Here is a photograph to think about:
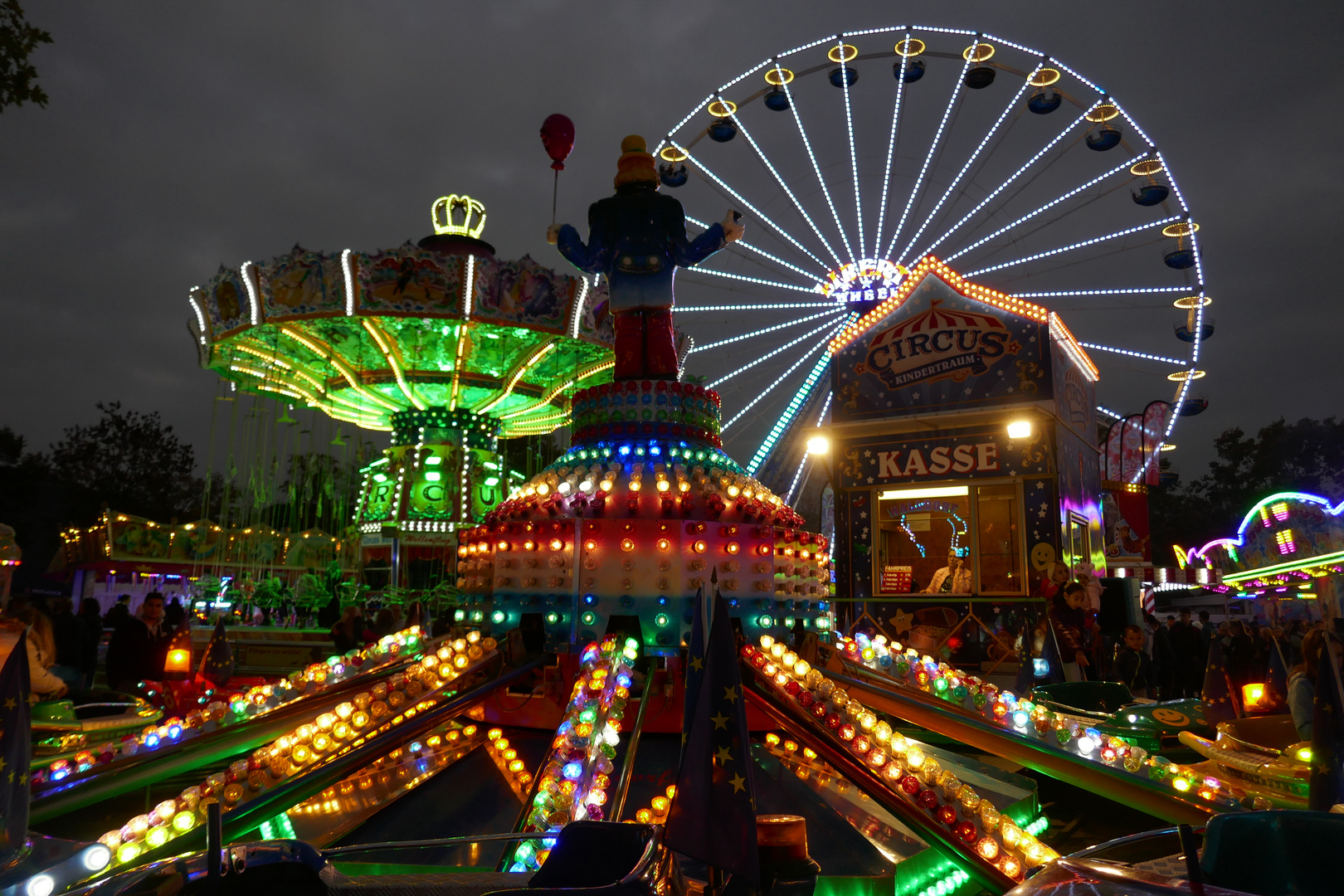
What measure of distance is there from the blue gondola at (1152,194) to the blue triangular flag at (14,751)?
64.4 ft

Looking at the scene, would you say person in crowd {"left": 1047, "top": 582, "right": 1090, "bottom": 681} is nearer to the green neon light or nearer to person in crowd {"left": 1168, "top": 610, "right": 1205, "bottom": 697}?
person in crowd {"left": 1168, "top": 610, "right": 1205, "bottom": 697}

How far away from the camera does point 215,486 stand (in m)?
37.9

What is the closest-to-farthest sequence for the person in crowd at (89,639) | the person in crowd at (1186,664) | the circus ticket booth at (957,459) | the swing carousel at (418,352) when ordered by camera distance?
1. the person in crowd at (89,639)
2. the person in crowd at (1186,664)
3. the circus ticket booth at (957,459)
4. the swing carousel at (418,352)

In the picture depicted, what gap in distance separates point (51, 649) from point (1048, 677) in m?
8.38

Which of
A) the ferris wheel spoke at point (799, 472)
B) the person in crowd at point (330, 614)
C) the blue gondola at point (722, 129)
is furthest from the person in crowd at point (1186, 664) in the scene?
the blue gondola at point (722, 129)

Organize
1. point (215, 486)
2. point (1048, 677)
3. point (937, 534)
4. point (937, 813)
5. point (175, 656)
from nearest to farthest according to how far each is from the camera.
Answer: point (937, 813) → point (175, 656) → point (1048, 677) → point (937, 534) → point (215, 486)

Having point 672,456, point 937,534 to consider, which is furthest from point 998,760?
point 937,534

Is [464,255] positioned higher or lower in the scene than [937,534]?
higher

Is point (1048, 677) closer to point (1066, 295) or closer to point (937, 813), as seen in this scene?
point (937, 813)

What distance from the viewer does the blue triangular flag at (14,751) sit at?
292 cm

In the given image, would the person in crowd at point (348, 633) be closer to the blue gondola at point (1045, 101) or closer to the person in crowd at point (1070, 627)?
the person in crowd at point (1070, 627)

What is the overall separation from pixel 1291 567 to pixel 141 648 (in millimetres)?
16540

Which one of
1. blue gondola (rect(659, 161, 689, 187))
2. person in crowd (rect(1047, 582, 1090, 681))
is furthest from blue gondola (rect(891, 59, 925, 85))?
person in crowd (rect(1047, 582, 1090, 681))

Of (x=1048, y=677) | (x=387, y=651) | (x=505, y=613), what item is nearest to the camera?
(x=505, y=613)
